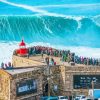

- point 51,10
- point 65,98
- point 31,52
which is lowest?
point 65,98

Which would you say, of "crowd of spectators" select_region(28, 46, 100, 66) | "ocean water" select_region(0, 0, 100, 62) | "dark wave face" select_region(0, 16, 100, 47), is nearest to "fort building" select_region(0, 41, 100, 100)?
"crowd of spectators" select_region(28, 46, 100, 66)

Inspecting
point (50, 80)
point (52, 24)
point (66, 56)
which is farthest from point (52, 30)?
point (50, 80)

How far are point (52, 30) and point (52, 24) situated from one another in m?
2.50

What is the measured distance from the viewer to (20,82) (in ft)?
120

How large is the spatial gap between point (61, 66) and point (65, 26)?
4078 centimetres

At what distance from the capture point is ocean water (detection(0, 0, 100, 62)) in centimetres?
6912

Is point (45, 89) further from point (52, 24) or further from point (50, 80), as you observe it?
point (52, 24)

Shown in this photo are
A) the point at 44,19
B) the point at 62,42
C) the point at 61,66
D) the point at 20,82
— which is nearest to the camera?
the point at 20,82

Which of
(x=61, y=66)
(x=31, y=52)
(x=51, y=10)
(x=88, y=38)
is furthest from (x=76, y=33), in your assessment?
(x=61, y=66)

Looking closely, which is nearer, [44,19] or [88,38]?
[88,38]

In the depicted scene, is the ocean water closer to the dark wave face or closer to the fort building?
the dark wave face

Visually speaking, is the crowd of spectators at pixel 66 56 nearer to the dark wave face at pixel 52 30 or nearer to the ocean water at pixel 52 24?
the ocean water at pixel 52 24

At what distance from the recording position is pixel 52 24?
79.9m

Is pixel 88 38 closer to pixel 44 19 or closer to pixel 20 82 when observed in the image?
pixel 44 19
